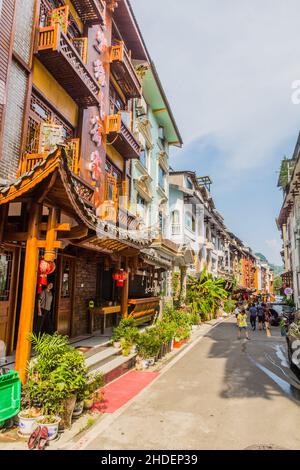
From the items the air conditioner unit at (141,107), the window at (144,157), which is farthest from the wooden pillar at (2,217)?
the window at (144,157)

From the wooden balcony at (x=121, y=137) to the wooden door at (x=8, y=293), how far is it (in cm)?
729

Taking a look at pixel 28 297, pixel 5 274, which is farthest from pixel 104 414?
pixel 5 274

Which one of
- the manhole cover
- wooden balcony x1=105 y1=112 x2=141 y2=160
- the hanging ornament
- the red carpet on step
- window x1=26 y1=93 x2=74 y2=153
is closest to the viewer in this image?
the manhole cover

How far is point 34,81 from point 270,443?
9.95 metres

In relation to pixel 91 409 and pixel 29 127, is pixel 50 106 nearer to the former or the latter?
pixel 29 127

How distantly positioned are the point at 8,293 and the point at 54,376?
11.3ft

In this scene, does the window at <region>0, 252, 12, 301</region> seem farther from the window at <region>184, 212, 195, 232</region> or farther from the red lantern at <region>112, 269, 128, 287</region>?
the window at <region>184, 212, 195, 232</region>

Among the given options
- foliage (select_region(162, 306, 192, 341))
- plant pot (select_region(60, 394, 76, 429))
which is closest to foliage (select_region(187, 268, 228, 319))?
foliage (select_region(162, 306, 192, 341))

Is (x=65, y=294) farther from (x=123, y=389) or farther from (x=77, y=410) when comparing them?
(x=77, y=410)

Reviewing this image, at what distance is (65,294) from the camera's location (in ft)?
36.9

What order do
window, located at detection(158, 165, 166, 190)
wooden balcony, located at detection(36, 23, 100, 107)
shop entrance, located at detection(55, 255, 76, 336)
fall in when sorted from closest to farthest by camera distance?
wooden balcony, located at detection(36, 23, 100, 107) < shop entrance, located at detection(55, 255, 76, 336) < window, located at detection(158, 165, 166, 190)

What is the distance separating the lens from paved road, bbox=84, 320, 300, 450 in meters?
5.27

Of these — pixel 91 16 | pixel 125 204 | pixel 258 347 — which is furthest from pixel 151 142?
pixel 258 347

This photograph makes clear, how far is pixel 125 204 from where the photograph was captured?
52.3 ft
